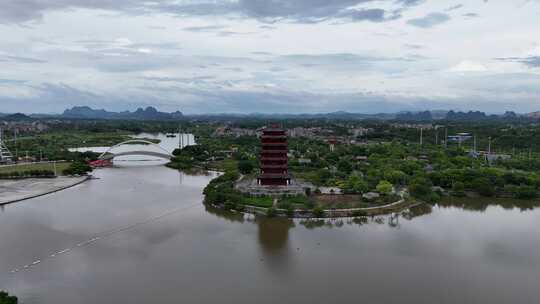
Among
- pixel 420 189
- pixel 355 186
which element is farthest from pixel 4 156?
pixel 420 189

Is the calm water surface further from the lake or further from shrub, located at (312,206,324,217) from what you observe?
shrub, located at (312,206,324,217)

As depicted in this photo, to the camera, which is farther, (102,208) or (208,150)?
(208,150)

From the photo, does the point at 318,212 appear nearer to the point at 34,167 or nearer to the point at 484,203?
the point at 484,203

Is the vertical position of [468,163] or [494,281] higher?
[468,163]

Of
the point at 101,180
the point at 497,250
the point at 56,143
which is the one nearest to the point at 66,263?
the point at 497,250

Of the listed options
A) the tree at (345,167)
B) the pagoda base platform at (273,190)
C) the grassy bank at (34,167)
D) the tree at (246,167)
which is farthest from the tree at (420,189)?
the grassy bank at (34,167)

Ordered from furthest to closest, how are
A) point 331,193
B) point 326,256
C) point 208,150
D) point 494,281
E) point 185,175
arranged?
1. point 208,150
2. point 185,175
3. point 331,193
4. point 326,256
5. point 494,281

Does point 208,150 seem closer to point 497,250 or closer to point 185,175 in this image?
point 185,175

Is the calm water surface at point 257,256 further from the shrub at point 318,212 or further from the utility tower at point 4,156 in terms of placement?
the utility tower at point 4,156
